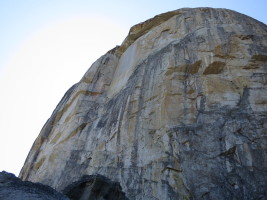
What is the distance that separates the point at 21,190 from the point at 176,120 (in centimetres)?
645

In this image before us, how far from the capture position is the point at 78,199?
30.9 ft

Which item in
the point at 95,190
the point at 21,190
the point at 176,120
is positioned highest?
the point at 176,120

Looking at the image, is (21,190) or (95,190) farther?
(95,190)

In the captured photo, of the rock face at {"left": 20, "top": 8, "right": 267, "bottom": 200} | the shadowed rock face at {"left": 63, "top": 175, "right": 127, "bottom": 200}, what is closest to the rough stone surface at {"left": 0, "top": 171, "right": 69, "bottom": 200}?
the shadowed rock face at {"left": 63, "top": 175, "right": 127, "bottom": 200}

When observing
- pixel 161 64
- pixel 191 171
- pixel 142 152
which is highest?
pixel 161 64

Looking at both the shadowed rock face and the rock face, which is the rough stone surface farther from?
the rock face

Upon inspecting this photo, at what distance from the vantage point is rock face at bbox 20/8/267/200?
9836 millimetres

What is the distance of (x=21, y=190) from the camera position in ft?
22.9

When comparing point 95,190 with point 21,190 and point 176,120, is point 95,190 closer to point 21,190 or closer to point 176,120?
point 21,190

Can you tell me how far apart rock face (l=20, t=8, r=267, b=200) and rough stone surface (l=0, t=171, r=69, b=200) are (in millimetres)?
3542

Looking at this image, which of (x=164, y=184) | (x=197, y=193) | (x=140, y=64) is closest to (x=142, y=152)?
(x=164, y=184)

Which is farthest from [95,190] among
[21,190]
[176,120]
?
[176,120]

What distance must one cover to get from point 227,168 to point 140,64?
812 cm

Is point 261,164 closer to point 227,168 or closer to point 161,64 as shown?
point 227,168
